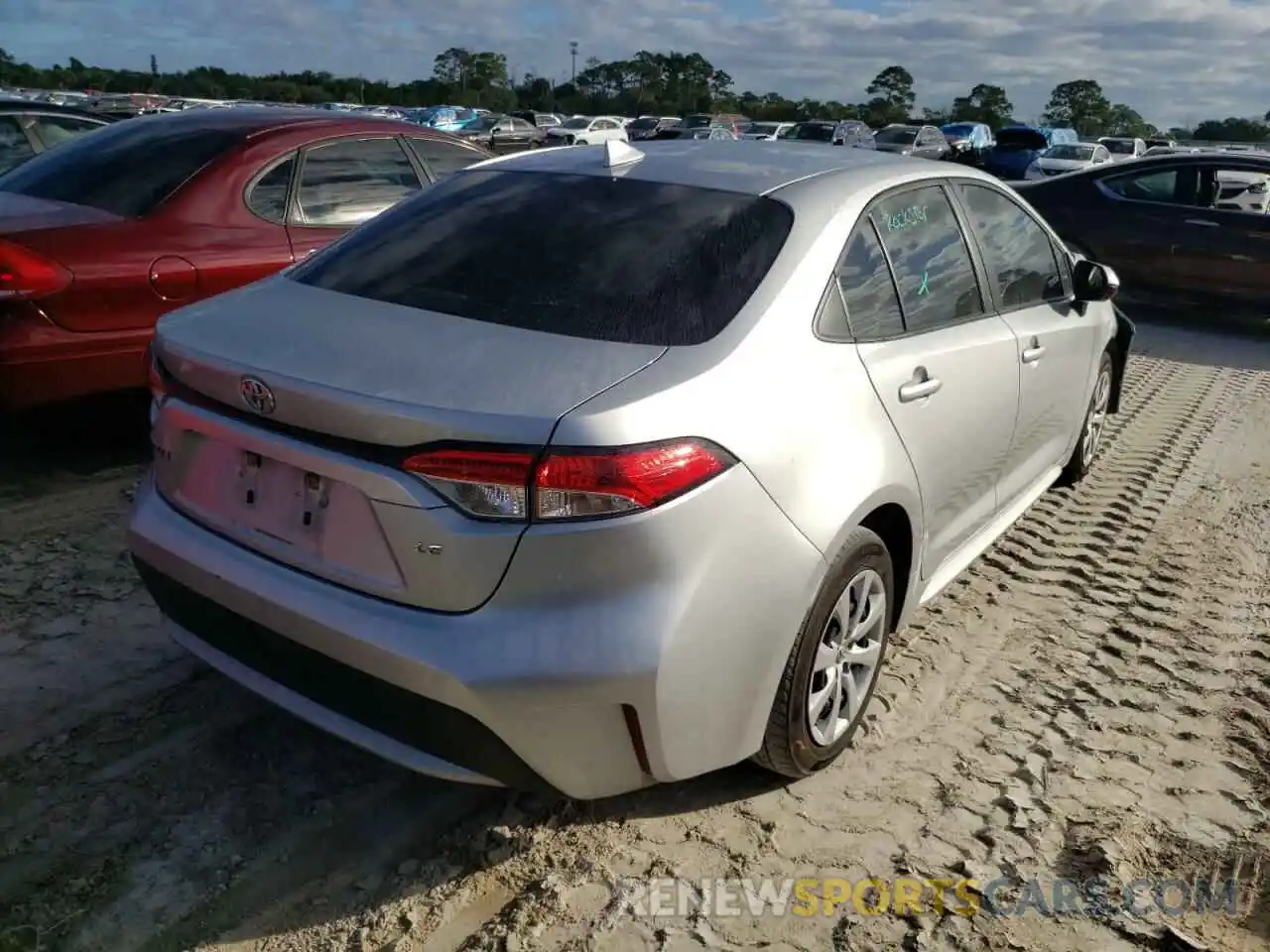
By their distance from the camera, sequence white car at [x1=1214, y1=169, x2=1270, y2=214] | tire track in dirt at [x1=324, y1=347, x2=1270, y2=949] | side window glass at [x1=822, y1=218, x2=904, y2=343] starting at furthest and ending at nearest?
white car at [x1=1214, y1=169, x2=1270, y2=214] < side window glass at [x1=822, y1=218, x2=904, y2=343] < tire track in dirt at [x1=324, y1=347, x2=1270, y2=949]

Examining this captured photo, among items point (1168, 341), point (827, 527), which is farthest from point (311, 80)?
point (827, 527)

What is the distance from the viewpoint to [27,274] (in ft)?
14.0

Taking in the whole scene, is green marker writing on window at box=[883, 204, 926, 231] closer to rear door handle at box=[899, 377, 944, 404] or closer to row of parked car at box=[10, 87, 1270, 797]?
row of parked car at box=[10, 87, 1270, 797]

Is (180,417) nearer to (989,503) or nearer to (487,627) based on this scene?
(487,627)

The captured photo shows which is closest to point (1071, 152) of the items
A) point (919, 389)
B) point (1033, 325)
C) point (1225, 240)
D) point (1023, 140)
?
point (1023, 140)

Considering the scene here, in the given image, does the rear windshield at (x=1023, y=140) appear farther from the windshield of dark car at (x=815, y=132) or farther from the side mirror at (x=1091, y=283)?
the side mirror at (x=1091, y=283)

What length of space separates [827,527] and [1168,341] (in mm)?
7849

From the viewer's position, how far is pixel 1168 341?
920cm

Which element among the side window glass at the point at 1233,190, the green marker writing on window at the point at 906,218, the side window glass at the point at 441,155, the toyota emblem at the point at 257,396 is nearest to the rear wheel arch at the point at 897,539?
the green marker writing on window at the point at 906,218

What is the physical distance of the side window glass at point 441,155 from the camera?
5.88 meters

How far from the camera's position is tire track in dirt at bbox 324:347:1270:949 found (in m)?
2.50

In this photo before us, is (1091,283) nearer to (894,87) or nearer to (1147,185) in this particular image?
(1147,185)

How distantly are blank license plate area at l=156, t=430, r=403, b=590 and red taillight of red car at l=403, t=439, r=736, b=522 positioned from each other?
21 centimetres

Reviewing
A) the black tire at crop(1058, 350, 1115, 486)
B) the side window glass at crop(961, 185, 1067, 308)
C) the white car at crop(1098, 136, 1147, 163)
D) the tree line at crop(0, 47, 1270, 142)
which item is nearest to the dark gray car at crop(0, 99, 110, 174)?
the side window glass at crop(961, 185, 1067, 308)
